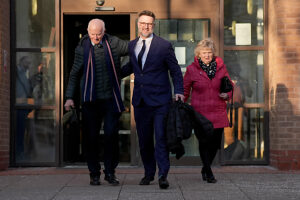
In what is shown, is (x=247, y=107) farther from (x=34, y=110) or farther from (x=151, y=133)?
(x=34, y=110)

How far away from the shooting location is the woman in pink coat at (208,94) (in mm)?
6211

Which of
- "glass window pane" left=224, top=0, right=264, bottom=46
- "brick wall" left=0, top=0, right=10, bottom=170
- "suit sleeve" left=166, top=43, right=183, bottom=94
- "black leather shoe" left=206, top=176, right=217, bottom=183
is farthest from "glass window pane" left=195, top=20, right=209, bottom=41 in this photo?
"brick wall" left=0, top=0, right=10, bottom=170

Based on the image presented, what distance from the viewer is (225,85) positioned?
6219mm

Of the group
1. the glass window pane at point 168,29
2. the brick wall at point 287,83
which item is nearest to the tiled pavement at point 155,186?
the brick wall at point 287,83

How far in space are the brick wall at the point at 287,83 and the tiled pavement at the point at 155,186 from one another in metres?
0.35

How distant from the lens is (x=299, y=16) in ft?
24.4

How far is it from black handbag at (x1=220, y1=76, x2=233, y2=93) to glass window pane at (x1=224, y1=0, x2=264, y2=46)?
185 cm

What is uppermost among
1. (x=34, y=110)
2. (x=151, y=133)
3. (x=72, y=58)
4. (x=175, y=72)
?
(x=72, y=58)

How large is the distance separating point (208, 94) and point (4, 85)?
10.2 ft

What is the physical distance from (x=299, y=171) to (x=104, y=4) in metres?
3.68

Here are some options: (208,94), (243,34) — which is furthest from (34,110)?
(243,34)

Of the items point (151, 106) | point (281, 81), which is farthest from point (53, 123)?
point (281, 81)

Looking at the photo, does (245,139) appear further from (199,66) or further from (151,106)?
(151,106)

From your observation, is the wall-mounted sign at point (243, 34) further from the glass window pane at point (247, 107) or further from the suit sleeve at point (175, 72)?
the suit sleeve at point (175, 72)
